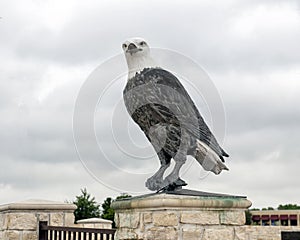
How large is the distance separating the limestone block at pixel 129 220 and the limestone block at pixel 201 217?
0.43 metres

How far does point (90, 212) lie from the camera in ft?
70.0

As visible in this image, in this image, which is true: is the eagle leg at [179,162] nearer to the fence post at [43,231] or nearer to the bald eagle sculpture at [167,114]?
the bald eagle sculpture at [167,114]

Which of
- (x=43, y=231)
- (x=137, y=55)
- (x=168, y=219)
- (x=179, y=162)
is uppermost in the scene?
(x=137, y=55)

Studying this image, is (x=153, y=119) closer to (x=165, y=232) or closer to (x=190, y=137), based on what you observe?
(x=190, y=137)

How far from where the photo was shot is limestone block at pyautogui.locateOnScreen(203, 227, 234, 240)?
15.5ft

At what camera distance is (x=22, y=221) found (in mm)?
6957

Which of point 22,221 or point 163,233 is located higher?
point 22,221

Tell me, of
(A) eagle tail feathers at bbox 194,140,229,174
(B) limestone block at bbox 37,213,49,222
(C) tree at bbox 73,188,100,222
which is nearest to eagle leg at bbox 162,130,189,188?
(A) eagle tail feathers at bbox 194,140,229,174

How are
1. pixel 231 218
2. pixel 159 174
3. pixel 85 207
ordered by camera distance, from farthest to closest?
pixel 85 207 < pixel 159 174 < pixel 231 218

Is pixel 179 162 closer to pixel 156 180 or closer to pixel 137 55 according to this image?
pixel 156 180

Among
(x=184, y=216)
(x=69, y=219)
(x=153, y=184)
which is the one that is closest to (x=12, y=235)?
(x=69, y=219)

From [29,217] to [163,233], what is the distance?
9.21 ft

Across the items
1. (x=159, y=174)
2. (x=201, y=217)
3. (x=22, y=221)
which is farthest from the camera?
(x=22, y=221)

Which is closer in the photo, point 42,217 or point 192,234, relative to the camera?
point 192,234
